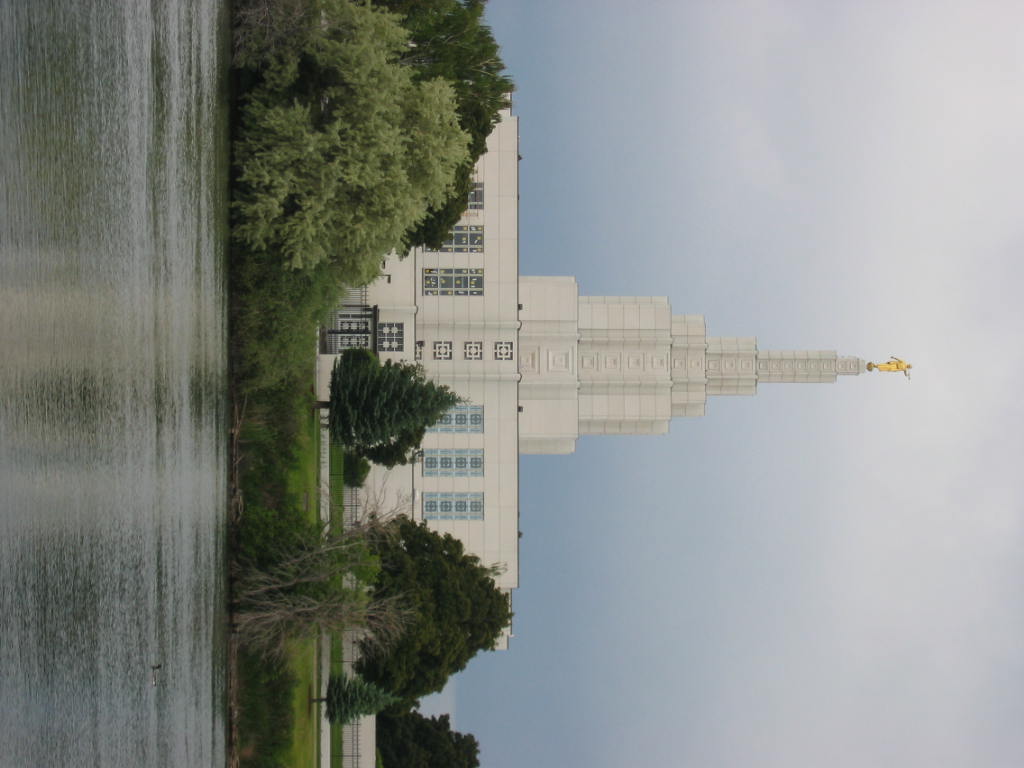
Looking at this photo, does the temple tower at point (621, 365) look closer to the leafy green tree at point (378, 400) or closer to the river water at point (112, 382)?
the leafy green tree at point (378, 400)

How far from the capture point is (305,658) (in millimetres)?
49219

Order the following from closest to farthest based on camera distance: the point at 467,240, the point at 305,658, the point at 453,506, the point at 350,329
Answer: the point at 305,658 → the point at 350,329 → the point at 467,240 → the point at 453,506

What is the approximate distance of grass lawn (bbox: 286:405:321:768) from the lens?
155 feet

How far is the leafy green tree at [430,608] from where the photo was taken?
5422 cm

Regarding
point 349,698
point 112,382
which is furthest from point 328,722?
point 112,382

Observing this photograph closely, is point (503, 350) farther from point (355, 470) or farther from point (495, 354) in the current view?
point (355, 470)

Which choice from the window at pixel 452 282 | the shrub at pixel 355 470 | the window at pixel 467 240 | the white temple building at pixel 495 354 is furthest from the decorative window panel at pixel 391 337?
the shrub at pixel 355 470

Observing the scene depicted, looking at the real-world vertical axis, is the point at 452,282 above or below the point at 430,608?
above

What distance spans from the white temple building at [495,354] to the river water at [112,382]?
2376 centimetres

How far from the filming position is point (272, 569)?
4319 centimetres

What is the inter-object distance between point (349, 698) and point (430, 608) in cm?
494

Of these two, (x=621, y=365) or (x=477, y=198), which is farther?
(x=621, y=365)

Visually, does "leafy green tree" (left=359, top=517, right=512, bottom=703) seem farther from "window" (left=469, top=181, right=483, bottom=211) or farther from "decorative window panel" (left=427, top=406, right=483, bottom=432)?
"window" (left=469, top=181, right=483, bottom=211)

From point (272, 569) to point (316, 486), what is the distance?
37.4 ft
